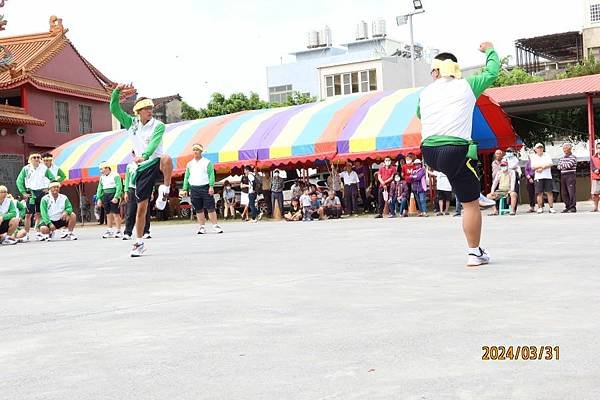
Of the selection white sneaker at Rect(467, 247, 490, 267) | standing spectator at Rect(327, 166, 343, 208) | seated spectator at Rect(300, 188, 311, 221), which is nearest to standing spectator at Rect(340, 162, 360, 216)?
standing spectator at Rect(327, 166, 343, 208)

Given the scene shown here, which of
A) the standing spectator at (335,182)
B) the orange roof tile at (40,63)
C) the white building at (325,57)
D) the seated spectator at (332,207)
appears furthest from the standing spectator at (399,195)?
the white building at (325,57)

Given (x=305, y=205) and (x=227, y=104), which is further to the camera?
(x=227, y=104)

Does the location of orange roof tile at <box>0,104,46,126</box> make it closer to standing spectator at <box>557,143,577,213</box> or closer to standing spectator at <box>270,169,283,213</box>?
standing spectator at <box>270,169,283,213</box>

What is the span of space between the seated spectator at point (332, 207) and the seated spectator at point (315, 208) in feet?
0.55

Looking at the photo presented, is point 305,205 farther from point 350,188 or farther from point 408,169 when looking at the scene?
point 408,169

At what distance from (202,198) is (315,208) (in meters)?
6.95

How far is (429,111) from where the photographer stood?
7785 millimetres

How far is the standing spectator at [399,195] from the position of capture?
21.2m

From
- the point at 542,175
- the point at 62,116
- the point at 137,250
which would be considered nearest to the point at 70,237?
the point at 137,250

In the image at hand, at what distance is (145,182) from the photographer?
35.0 ft

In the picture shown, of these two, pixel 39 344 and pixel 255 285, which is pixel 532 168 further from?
pixel 39 344

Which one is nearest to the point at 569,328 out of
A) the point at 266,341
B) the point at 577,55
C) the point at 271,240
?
the point at 266,341

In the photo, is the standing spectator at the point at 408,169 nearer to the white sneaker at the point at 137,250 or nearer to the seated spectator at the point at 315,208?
the seated spectator at the point at 315,208
